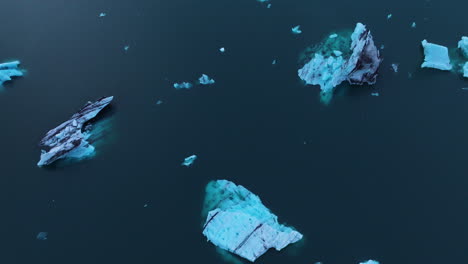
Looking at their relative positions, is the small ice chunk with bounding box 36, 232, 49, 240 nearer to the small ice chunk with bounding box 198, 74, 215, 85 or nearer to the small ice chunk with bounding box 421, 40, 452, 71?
the small ice chunk with bounding box 198, 74, 215, 85

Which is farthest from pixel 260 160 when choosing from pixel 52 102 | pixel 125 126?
pixel 52 102

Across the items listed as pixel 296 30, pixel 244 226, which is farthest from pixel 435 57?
pixel 244 226

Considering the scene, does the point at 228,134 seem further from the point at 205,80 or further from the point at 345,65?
the point at 345,65

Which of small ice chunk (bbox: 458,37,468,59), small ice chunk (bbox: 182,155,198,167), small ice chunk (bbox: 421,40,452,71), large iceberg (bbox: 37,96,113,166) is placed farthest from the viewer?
small ice chunk (bbox: 458,37,468,59)

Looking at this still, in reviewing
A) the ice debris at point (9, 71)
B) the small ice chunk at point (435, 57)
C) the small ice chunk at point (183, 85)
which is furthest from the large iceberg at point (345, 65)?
the ice debris at point (9, 71)

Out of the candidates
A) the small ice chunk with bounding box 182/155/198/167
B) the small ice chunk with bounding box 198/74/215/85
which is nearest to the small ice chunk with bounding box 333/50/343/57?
the small ice chunk with bounding box 198/74/215/85

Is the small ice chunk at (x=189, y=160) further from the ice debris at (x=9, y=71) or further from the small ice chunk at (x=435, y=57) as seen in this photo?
the small ice chunk at (x=435, y=57)
